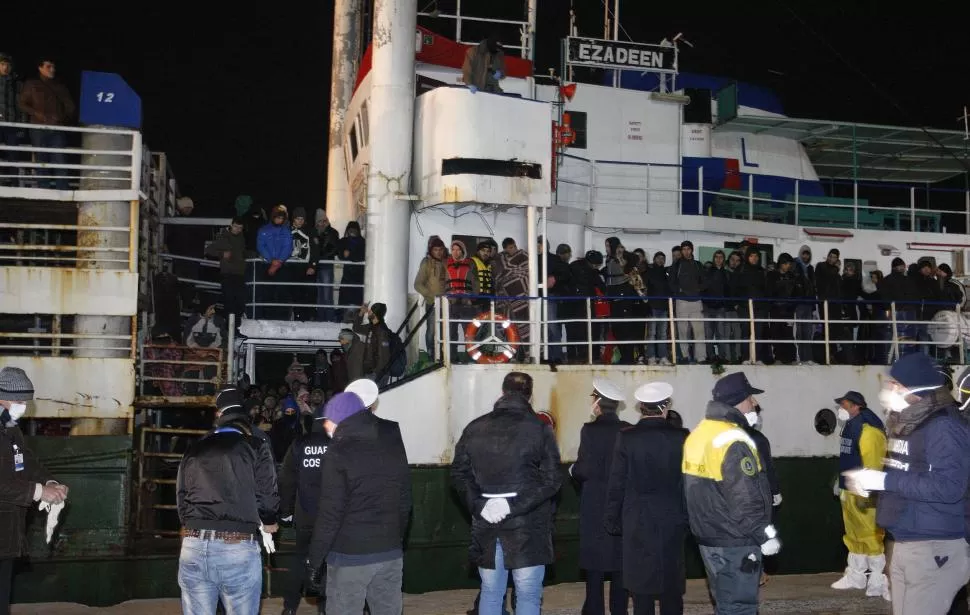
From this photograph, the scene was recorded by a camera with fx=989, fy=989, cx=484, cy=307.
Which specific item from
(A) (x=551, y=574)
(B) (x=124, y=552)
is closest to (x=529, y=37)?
(A) (x=551, y=574)

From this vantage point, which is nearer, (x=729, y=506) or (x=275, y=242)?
(x=729, y=506)

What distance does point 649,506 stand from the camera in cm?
677

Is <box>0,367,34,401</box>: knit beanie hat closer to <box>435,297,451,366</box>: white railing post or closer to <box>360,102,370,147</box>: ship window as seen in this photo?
<box>435,297,451,366</box>: white railing post

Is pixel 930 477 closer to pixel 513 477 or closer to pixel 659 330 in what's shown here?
pixel 513 477

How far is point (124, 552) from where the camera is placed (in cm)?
1079

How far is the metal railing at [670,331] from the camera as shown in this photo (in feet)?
38.3

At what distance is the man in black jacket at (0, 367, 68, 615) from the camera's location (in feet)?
20.6

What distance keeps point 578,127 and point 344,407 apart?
434 inches

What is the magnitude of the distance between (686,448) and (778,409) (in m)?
6.30

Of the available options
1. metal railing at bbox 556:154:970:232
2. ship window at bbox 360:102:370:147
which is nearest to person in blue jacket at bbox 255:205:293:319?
ship window at bbox 360:102:370:147

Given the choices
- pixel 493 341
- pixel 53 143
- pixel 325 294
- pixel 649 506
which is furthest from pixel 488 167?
pixel 649 506

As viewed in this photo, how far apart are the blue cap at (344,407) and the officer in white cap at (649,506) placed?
1.89 m

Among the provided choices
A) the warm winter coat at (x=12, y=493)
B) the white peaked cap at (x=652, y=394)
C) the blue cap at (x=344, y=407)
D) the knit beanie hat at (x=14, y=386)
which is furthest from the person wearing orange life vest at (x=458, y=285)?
the warm winter coat at (x=12, y=493)

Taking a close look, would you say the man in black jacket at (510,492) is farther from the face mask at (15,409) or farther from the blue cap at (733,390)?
the face mask at (15,409)
